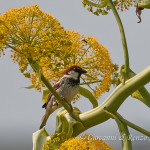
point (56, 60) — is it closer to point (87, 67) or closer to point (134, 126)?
point (87, 67)

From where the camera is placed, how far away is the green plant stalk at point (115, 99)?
215 centimetres

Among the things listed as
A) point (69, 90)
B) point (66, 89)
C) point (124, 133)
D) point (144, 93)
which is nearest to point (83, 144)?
point (124, 133)

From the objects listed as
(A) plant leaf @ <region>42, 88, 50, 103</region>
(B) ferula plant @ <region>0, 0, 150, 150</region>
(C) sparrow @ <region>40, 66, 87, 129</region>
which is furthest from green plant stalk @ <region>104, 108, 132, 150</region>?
(C) sparrow @ <region>40, 66, 87, 129</region>

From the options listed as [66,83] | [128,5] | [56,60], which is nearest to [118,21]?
[128,5]

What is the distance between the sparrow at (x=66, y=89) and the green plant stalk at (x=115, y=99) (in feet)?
2.04

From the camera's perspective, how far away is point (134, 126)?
86.9 inches

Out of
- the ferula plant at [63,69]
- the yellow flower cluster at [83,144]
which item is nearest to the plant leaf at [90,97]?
the ferula plant at [63,69]

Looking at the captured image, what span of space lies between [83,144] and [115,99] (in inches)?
15.0

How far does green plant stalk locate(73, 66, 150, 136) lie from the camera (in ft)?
7.07

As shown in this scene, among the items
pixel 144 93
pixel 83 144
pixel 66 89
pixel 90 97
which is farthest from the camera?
pixel 66 89

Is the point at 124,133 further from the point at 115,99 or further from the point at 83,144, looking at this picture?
the point at 83,144

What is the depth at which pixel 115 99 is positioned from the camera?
2197 millimetres

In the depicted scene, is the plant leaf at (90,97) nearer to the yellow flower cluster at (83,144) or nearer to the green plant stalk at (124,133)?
the green plant stalk at (124,133)

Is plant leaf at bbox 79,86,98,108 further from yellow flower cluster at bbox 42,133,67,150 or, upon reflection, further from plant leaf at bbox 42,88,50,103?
yellow flower cluster at bbox 42,133,67,150
